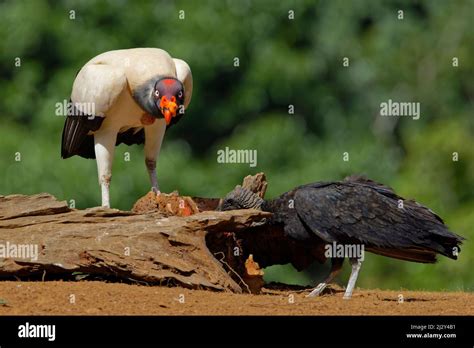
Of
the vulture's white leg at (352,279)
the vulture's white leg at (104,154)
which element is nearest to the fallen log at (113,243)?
the vulture's white leg at (352,279)

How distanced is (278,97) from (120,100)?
37.1 feet

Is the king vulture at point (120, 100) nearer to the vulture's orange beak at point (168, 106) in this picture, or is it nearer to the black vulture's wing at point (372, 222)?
the vulture's orange beak at point (168, 106)

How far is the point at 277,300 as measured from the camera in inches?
323

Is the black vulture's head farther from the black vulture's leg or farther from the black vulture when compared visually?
the black vulture's leg

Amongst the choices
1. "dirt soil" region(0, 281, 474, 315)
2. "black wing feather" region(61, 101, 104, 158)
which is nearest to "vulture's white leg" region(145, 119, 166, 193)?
"black wing feather" region(61, 101, 104, 158)

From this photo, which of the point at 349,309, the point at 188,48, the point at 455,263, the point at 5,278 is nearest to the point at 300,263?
the point at 349,309

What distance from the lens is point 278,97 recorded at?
2175 cm

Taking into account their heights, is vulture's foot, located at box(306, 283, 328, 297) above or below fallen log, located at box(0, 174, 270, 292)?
below

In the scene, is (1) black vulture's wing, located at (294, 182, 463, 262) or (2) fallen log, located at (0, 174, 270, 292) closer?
(2) fallen log, located at (0, 174, 270, 292)

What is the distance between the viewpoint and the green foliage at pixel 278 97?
1845 centimetres

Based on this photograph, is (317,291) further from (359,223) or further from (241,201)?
(241,201)

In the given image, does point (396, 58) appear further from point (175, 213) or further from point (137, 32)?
point (175, 213)

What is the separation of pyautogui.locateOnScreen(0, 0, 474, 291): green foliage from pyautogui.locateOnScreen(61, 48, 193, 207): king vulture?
6.56 m

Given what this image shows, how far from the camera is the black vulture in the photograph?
876 cm
